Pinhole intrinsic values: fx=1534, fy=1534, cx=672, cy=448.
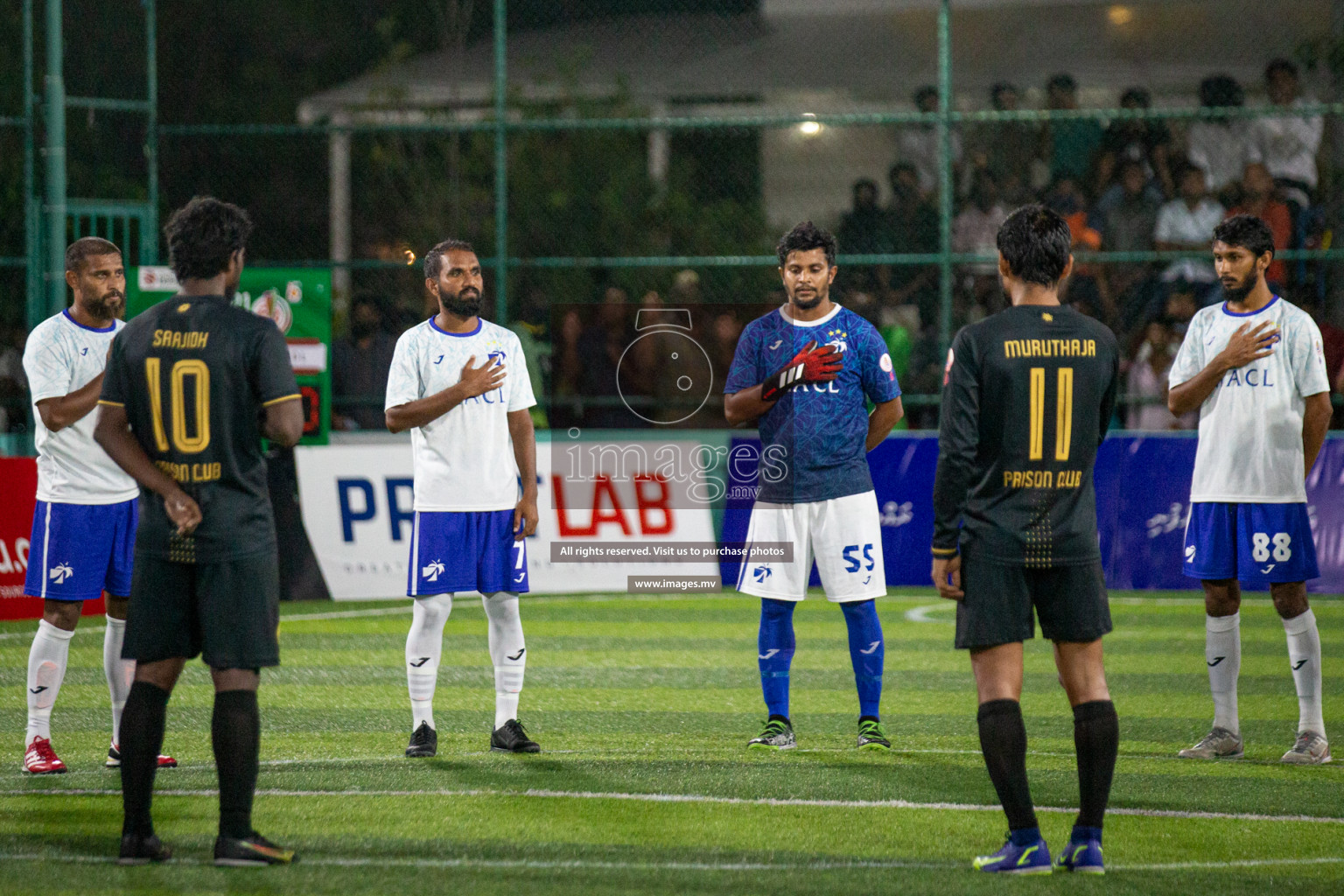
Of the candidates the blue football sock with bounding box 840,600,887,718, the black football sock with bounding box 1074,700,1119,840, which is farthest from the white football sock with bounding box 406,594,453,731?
the black football sock with bounding box 1074,700,1119,840

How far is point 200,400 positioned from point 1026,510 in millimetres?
2676

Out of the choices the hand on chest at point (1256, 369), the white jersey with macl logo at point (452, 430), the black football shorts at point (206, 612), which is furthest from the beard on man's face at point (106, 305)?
the hand on chest at point (1256, 369)

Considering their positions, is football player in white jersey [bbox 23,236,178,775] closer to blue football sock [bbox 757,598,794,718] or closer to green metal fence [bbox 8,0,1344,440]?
blue football sock [bbox 757,598,794,718]

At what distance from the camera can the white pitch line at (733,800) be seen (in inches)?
229

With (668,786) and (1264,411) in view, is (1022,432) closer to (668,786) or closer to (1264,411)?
(668,786)

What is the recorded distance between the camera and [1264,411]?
6.84 meters

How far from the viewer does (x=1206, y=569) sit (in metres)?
6.88

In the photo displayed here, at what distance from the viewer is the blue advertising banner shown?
40.5 ft

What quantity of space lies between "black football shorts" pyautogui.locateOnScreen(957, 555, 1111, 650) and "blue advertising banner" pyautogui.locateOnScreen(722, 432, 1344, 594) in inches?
290

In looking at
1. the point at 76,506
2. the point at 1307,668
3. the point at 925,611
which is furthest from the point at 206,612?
the point at 925,611

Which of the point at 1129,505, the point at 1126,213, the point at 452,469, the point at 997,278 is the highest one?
the point at 1126,213

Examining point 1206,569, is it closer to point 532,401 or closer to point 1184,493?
point 532,401

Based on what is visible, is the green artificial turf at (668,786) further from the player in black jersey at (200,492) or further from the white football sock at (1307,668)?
the player in black jersey at (200,492)

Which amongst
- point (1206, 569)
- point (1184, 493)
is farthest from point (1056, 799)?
point (1184, 493)
